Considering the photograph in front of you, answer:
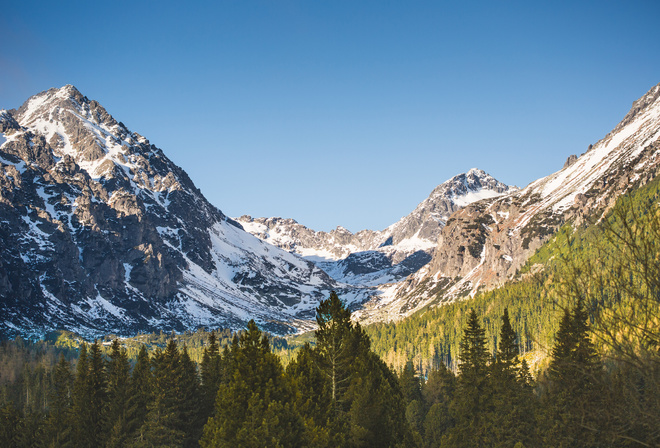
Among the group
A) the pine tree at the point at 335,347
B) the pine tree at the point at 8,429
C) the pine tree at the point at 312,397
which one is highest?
the pine tree at the point at 335,347

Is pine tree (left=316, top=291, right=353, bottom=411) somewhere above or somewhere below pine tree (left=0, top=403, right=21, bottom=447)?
above

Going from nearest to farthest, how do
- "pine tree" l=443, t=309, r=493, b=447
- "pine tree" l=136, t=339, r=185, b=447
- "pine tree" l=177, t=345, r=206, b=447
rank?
"pine tree" l=136, t=339, r=185, b=447 < "pine tree" l=443, t=309, r=493, b=447 < "pine tree" l=177, t=345, r=206, b=447

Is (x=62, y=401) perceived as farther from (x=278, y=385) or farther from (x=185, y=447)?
(x=278, y=385)

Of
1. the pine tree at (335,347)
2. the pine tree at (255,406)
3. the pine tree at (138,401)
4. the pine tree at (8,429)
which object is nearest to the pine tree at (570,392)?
the pine tree at (335,347)

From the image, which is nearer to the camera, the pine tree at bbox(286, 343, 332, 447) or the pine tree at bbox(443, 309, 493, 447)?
the pine tree at bbox(286, 343, 332, 447)

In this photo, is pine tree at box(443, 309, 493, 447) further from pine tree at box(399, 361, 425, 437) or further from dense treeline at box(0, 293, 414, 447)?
pine tree at box(399, 361, 425, 437)

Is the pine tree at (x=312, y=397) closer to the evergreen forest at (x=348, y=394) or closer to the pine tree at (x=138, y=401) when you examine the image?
the evergreen forest at (x=348, y=394)

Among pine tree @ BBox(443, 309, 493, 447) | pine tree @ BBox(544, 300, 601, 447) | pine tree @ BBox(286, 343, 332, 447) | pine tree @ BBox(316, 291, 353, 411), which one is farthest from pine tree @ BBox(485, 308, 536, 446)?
pine tree @ BBox(286, 343, 332, 447)

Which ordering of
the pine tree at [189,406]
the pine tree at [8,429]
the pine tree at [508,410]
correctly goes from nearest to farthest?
1. the pine tree at [508,410]
2. the pine tree at [189,406]
3. the pine tree at [8,429]

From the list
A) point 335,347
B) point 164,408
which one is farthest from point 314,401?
point 164,408

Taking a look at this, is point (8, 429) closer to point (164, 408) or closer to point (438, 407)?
point (164, 408)

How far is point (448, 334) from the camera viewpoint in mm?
176875

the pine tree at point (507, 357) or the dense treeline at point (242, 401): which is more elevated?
the pine tree at point (507, 357)

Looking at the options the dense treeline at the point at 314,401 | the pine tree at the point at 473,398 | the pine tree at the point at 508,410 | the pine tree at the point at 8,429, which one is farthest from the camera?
the pine tree at the point at 8,429
